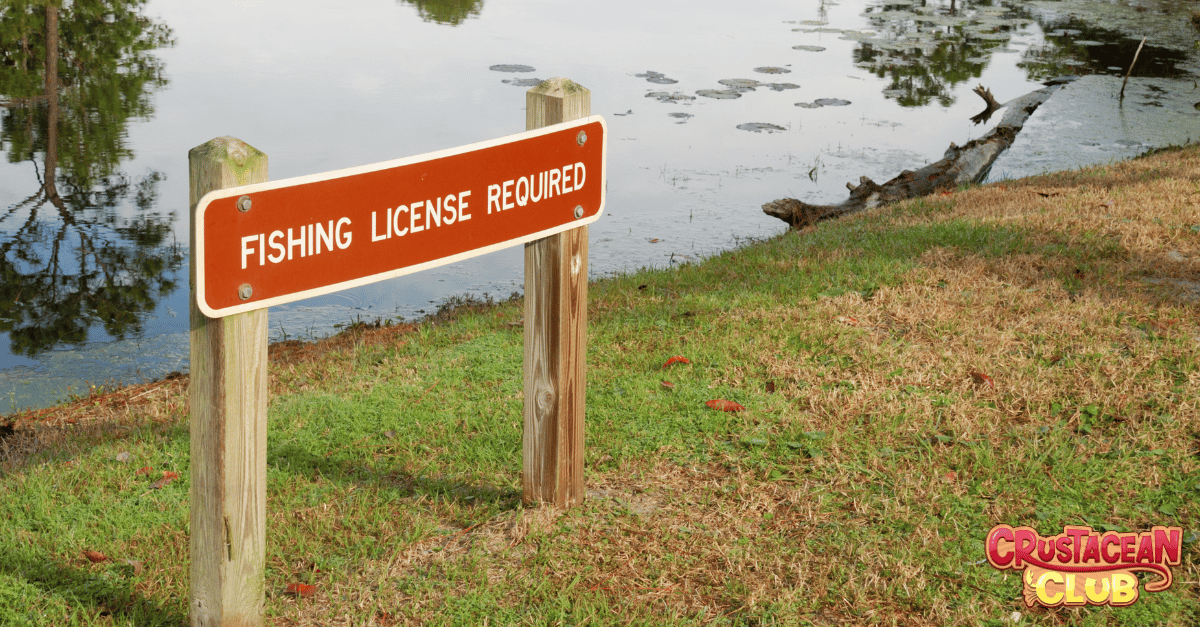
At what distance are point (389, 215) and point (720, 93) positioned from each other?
1620cm

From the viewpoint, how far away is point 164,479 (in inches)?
164

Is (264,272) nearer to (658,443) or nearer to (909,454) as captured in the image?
(658,443)

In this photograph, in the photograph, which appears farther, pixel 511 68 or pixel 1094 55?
pixel 1094 55

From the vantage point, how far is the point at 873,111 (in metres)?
17.8

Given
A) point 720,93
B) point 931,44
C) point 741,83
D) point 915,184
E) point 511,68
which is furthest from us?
point 931,44

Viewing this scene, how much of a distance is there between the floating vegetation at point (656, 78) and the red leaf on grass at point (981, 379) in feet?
48.6

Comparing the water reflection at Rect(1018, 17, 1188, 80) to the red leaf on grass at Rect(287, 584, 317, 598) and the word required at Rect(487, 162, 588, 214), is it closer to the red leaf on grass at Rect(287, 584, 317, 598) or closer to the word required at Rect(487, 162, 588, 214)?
the word required at Rect(487, 162, 588, 214)

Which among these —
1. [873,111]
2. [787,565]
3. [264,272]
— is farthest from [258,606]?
[873,111]

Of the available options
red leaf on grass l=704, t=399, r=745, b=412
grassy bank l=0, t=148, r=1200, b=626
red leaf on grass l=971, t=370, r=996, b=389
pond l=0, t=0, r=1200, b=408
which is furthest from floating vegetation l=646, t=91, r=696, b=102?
red leaf on grass l=704, t=399, r=745, b=412

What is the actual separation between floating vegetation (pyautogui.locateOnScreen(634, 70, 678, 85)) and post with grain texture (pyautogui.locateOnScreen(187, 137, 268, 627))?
16.9 meters

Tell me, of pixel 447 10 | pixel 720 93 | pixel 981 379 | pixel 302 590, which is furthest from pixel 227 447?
pixel 447 10

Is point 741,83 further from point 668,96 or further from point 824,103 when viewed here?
point 668,96

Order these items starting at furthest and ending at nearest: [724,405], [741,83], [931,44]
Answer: [931,44], [741,83], [724,405]

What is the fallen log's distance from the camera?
36.8 feet
